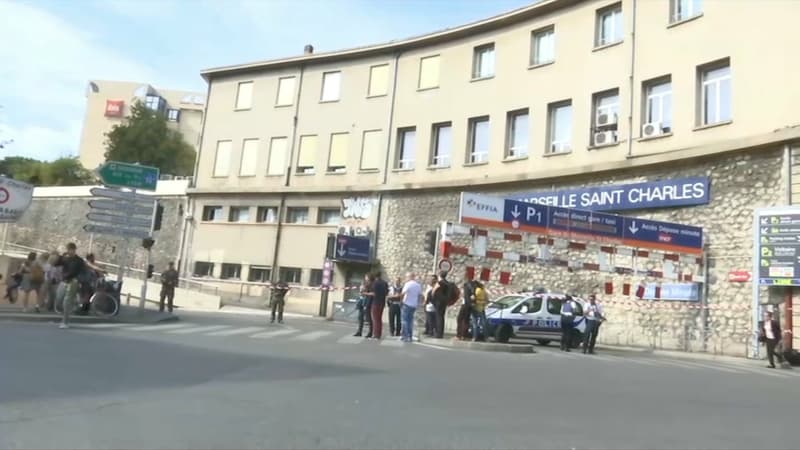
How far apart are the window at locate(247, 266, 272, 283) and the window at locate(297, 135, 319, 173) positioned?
520cm

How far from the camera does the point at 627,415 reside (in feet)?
23.4

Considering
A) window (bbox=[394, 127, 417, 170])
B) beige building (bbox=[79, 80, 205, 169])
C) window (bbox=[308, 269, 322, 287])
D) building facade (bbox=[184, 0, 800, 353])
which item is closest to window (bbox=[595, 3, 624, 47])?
building facade (bbox=[184, 0, 800, 353])

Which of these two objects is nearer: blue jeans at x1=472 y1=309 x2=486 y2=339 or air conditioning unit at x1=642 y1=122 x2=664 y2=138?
blue jeans at x1=472 y1=309 x2=486 y2=339

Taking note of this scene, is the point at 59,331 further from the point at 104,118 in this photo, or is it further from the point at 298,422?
the point at 104,118

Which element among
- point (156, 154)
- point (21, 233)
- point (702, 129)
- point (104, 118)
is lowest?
point (21, 233)

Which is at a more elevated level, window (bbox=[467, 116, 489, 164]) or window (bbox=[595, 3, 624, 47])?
window (bbox=[595, 3, 624, 47])

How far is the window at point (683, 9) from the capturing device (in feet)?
73.6

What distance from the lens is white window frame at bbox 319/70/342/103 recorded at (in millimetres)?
34562

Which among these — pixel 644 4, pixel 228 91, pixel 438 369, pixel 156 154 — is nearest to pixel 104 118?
pixel 156 154

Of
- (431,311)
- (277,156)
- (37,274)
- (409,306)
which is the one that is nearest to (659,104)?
(431,311)

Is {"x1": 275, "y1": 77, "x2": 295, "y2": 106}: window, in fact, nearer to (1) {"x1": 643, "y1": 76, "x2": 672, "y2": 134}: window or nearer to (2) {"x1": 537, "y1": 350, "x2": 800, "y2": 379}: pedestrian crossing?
(1) {"x1": 643, "y1": 76, "x2": 672, "y2": 134}: window

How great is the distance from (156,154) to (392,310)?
46302 millimetres

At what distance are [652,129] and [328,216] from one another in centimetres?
1612

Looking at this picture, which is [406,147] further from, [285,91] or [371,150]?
[285,91]
